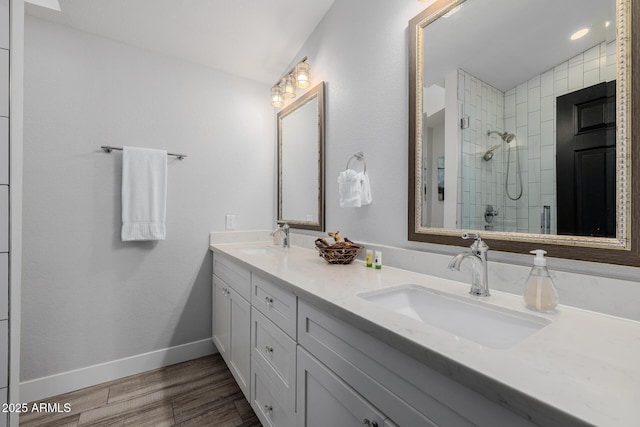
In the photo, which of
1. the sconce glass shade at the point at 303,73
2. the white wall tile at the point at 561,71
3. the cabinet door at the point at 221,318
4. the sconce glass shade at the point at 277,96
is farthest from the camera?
the sconce glass shade at the point at 277,96

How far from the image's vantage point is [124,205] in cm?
184

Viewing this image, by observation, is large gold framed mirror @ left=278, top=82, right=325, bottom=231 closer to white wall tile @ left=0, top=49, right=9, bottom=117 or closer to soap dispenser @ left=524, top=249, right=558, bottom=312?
soap dispenser @ left=524, top=249, right=558, bottom=312

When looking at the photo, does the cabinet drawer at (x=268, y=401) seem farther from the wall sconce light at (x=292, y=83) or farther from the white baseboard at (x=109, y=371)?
the wall sconce light at (x=292, y=83)

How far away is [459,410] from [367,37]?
1.63 metres

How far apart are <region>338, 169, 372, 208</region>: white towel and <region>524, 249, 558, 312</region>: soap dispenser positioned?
2.68 feet

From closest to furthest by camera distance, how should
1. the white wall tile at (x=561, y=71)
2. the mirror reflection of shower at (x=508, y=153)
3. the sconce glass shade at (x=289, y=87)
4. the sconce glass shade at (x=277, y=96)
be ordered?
1. the white wall tile at (x=561, y=71)
2. the mirror reflection of shower at (x=508, y=153)
3. the sconce glass shade at (x=289, y=87)
4. the sconce glass shade at (x=277, y=96)

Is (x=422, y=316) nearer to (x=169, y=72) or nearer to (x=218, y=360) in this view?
(x=218, y=360)

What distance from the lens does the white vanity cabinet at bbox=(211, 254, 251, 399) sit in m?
1.51

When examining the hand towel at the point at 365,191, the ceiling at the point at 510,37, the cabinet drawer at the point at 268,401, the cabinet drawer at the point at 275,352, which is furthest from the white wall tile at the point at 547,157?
the cabinet drawer at the point at 268,401

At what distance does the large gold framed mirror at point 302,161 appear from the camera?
191 centimetres

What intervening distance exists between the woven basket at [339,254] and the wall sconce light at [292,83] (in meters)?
1.21

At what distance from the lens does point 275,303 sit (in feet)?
3.95

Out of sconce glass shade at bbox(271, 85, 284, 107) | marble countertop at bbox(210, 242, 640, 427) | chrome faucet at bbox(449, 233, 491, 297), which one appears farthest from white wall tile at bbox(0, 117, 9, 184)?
chrome faucet at bbox(449, 233, 491, 297)

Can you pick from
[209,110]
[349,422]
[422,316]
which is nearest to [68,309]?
[209,110]
